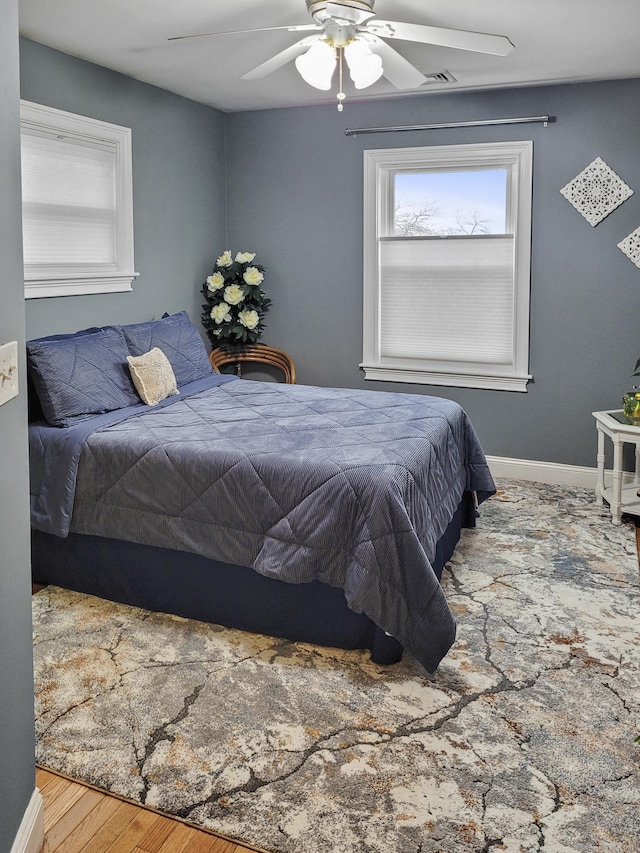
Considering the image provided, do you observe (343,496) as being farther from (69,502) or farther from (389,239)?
(389,239)

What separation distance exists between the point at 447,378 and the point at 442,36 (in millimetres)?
A: 2497

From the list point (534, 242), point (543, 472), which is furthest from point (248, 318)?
point (543, 472)

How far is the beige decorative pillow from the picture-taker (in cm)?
376

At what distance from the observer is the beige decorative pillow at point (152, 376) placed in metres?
3.76

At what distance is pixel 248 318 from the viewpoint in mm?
5234

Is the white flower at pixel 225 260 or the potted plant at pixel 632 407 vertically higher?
the white flower at pixel 225 260

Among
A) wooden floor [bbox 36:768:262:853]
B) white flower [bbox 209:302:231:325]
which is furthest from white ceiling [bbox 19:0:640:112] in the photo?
wooden floor [bbox 36:768:262:853]

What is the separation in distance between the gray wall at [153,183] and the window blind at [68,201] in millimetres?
197

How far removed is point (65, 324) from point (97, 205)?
0.76 meters

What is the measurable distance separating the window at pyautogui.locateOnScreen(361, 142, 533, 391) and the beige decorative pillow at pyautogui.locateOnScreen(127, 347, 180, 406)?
1808 millimetres

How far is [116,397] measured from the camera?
363cm

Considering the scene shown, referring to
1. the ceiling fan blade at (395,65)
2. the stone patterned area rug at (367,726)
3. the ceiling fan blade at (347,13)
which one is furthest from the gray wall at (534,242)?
the ceiling fan blade at (347,13)

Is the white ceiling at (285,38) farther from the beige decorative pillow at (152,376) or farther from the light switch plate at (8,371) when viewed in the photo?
the light switch plate at (8,371)

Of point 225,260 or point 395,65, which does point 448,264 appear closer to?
point 225,260
